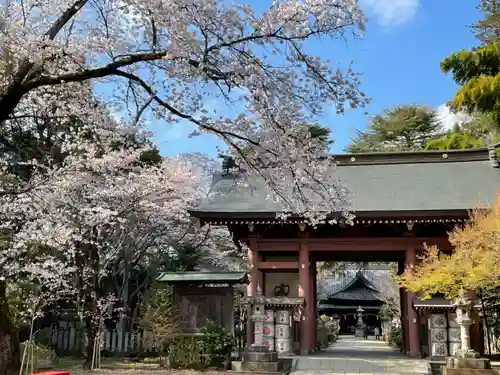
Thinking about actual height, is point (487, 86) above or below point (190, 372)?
above

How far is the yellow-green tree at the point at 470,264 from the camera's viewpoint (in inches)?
347

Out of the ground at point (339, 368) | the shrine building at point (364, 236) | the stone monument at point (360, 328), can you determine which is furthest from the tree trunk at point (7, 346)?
the stone monument at point (360, 328)

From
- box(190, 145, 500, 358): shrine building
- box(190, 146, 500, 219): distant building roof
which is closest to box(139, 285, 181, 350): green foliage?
box(190, 145, 500, 358): shrine building

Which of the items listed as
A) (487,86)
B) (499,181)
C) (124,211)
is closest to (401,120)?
(499,181)

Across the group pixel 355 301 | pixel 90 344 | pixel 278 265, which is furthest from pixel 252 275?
pixel 355 301

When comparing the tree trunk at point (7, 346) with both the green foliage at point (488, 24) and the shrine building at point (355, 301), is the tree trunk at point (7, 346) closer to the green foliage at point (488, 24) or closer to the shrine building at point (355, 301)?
the green foliage at point (488, 24)

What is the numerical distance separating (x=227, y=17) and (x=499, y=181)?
12.6 m

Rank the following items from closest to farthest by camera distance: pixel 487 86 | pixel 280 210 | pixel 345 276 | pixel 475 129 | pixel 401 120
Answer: pixel 487 86
pixel 280 210
pixel 475 129
pixel 401 120
pixel 345 276

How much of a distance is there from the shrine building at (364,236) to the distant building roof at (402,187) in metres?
0.03

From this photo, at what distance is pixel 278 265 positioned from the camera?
1412 centimetres

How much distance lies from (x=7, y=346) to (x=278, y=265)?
8.70 metres

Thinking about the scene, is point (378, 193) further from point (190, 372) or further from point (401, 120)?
point (401, 120)

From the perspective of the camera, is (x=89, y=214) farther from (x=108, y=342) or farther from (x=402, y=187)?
(x=402, y=187)

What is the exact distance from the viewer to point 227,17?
5477mm
